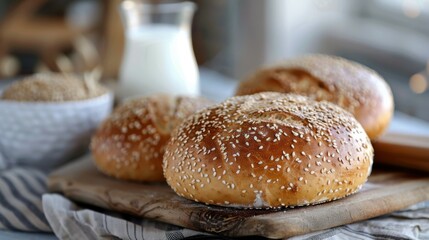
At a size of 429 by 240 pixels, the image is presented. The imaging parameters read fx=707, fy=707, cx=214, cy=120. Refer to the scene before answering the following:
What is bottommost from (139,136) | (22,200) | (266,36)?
(266,36)

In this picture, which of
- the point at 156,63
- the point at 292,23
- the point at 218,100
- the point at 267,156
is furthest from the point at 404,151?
the point at 292,23

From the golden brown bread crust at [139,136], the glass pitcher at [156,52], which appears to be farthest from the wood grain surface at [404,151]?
the glass pitcher at [156,52]

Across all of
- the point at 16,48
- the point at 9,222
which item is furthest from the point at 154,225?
the point at 16,48

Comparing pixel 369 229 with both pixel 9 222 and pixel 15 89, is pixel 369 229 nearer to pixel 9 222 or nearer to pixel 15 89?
pixel 9 222

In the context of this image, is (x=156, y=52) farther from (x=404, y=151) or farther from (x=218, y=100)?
(x=404, y=151)

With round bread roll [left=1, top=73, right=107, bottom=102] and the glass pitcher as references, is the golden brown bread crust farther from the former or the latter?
the glass pitcher
